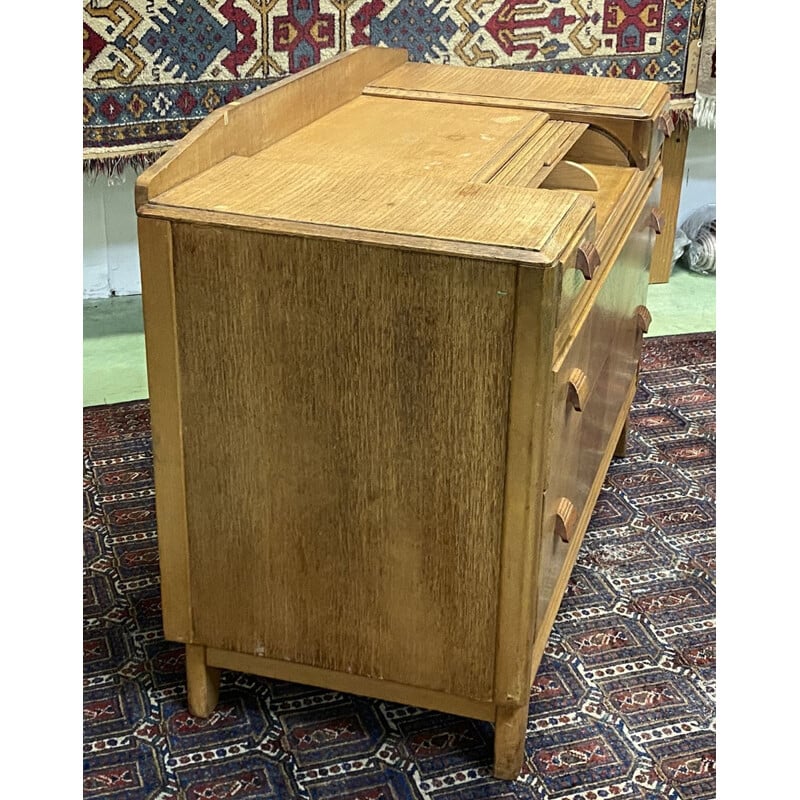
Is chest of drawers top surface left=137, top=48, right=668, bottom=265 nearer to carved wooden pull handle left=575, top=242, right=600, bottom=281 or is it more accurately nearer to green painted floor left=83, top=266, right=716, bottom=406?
carved wooden pull handle left=575, top=242, right=600, bottom=281

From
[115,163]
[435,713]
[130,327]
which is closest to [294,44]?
[115,163]

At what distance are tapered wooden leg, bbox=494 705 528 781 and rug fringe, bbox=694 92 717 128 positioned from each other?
2.30 m

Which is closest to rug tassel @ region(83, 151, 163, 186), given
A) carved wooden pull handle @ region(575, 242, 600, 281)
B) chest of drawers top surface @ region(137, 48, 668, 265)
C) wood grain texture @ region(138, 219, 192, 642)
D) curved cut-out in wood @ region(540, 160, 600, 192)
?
chest of drawers top surface @ region(137, 48, 668, 265)

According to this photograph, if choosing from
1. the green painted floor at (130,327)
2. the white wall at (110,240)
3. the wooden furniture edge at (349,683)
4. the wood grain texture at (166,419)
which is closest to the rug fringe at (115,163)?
the white wall at (110,240)

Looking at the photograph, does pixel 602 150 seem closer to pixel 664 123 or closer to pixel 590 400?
pixel 664 123

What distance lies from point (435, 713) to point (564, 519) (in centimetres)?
41

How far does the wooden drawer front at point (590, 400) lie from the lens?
1.79 meters

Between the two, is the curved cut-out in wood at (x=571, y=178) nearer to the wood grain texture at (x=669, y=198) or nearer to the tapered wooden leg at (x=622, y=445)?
the tapered wooden leg at (x=622, y=445)

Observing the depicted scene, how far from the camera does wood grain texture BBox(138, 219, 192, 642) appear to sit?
5.38 feet

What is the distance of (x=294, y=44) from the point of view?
312 centimetres

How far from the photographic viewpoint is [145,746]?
6.25 feet

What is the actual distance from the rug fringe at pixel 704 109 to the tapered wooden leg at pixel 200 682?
2.39 metres

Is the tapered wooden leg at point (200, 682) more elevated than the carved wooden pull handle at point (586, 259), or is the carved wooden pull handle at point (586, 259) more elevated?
the carved wooden pull handle at point (586, 259)

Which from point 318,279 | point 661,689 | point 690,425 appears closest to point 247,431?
point 318,279
